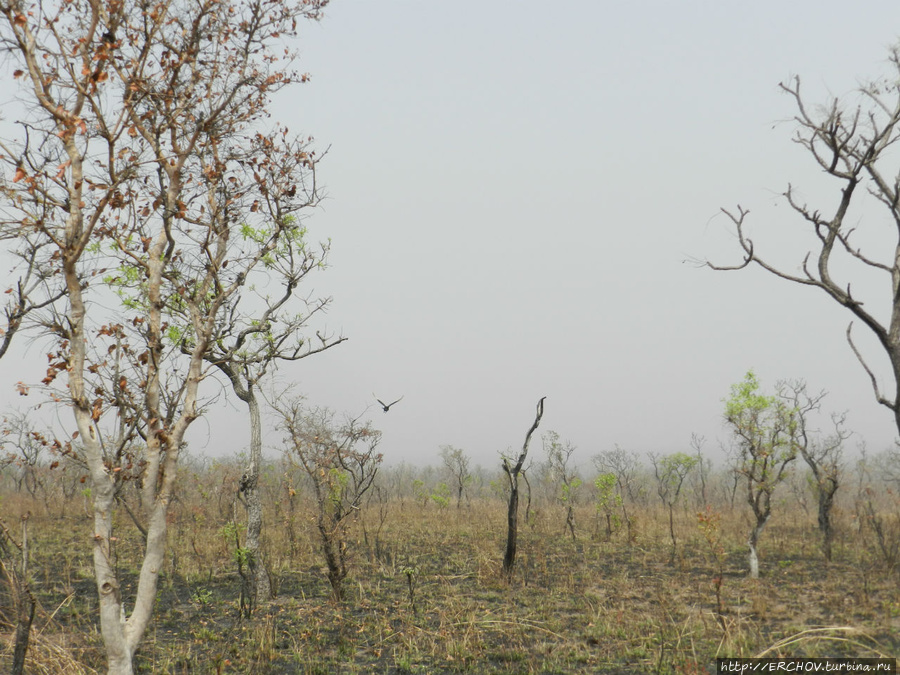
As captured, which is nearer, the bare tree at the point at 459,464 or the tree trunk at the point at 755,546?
the tree trunk at the point at 755,546

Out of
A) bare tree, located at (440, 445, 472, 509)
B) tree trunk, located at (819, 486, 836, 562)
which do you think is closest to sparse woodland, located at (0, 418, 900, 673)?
tree trunk, located at (819, 486, 836, 562)

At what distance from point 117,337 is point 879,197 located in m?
10.7

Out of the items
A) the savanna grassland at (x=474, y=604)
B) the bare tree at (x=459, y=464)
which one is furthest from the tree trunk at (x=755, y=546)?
the bare tree at (x=459, y=464)

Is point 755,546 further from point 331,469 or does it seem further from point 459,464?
point 459,464

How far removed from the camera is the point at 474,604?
1132 cm

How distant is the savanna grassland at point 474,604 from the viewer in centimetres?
824

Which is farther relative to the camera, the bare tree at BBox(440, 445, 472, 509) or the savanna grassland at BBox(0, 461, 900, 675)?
the bare tree at BBox(440, 445, 472, 509)

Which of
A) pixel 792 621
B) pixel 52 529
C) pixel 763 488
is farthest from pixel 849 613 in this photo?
pixel 52 529

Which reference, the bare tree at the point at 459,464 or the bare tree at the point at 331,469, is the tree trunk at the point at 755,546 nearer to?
the bare tree at the point at 331,469

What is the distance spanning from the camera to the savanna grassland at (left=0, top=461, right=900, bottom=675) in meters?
8.24

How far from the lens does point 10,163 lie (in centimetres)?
440

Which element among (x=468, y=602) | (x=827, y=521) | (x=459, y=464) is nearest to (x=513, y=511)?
(x=468, y=602)

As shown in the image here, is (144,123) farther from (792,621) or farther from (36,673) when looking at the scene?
(792,621)

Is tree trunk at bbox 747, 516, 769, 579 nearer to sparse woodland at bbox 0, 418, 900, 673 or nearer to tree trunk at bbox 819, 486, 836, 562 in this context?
sparse woodland at bbox 0, 418, 900, 673
